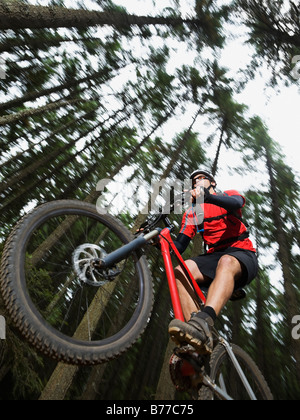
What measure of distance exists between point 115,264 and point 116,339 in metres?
0.57

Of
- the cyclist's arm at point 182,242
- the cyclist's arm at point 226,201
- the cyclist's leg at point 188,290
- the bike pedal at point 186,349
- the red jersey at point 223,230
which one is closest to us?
the bike pedal at point 186,349

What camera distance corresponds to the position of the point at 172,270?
263 cm

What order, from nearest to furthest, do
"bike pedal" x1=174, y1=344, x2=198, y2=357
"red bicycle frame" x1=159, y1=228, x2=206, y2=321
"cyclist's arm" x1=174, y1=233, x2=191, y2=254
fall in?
"bike pedal" x1=174, y1=344, x2=198, y2=357 < "red bicycle frame" x1=159, y1=228, x2=206, y2=321 < "cyclist's arm" x1=174, y1=233, x2=191, y2=254

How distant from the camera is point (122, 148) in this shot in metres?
12.4

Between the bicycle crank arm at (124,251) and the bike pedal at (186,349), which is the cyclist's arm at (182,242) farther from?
the bike pedal at (186,349)

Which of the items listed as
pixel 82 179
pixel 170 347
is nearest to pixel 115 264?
pixel 170 347

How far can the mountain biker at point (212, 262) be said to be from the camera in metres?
2.32

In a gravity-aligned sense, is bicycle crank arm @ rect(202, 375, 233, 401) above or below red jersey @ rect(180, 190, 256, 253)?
below

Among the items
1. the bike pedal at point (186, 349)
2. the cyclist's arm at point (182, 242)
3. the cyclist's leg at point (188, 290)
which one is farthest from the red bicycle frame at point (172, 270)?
Answer: the cyclist's arm at point (182, 242)

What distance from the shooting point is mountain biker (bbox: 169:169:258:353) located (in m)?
2.32

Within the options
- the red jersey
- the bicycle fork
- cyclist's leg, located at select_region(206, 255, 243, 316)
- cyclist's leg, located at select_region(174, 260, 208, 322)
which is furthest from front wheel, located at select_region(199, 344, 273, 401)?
the red jersey

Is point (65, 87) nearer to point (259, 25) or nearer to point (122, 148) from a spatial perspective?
point (122, 148)

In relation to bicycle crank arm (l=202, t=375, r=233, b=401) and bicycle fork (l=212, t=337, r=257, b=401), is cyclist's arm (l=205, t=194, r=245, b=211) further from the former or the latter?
bicycle crank arm (l=202, t=375, r=233, b=401)

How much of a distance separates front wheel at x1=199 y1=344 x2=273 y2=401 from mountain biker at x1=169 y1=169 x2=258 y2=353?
22.0 inches
